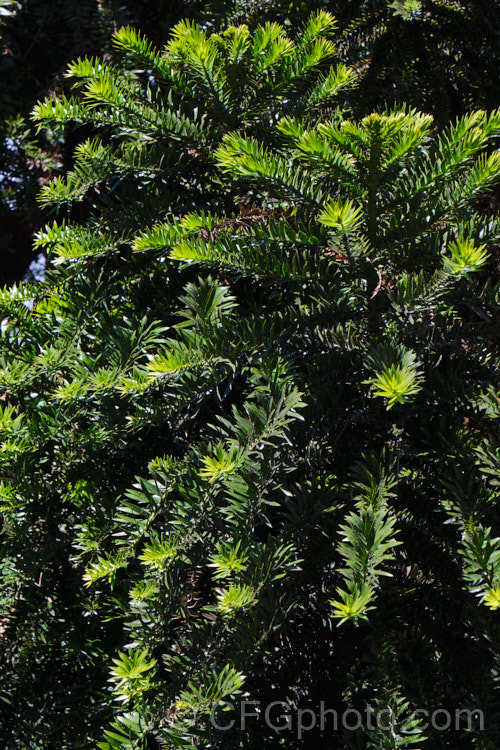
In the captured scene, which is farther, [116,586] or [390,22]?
[390,22]

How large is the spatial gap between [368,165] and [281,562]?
1.37ft

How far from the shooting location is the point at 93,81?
32.4 inches

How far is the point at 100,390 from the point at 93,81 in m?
0.43

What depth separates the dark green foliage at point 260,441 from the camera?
0.58m

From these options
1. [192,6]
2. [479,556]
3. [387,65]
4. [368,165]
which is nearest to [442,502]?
[479,556]

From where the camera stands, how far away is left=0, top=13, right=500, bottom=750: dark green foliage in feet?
1.89

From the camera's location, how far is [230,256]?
0.67 meters

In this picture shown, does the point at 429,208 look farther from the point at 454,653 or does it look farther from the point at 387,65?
the point at 387,65

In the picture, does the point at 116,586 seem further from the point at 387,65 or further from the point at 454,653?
the point at 387,65

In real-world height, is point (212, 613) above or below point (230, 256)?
below

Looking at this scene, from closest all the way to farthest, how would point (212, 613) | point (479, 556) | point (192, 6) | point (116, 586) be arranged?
point (479, 556) < point (212, 613) < point (116, 586) < point (192, 6)

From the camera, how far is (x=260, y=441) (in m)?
0.59

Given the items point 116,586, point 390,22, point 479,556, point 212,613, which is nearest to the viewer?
point 479,556

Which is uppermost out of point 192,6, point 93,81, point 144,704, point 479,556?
point 192,6
